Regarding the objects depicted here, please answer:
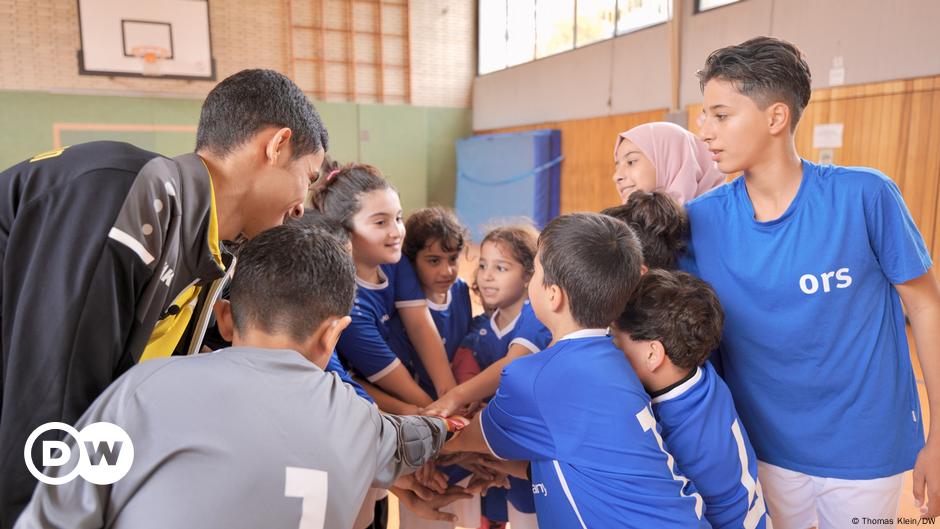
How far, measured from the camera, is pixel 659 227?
1.75m

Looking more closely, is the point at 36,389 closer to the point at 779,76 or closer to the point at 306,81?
the point at 779,76

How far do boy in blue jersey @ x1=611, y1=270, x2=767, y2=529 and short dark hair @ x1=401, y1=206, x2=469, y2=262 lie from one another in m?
0.85

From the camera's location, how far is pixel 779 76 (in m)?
1.60

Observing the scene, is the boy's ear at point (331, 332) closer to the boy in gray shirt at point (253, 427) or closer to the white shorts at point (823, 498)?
the boy in gray shirt at point (253, 427)

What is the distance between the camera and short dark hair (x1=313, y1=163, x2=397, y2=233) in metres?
2.12

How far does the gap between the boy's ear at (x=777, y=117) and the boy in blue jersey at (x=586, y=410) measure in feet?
1.59

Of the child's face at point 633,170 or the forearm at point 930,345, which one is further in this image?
the child's face at point 633,170

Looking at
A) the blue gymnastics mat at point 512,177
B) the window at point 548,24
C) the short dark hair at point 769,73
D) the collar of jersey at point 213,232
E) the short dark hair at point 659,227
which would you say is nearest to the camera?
the collar of jersey at point 213,232

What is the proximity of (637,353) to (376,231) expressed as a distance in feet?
3.11

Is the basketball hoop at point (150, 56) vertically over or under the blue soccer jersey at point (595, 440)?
over

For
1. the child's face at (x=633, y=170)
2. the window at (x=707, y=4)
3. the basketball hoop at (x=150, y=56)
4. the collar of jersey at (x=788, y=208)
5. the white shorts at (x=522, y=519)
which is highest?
the window at (x=707, y=4)

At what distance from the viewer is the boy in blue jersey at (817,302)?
1576 mm

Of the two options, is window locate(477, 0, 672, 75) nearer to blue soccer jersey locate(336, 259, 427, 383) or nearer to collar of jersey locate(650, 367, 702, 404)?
blue soccer jersey locate(336, 259, 427, 383)

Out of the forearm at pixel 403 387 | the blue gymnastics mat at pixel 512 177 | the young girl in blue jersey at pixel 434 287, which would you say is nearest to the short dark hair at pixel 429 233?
the young girl in blue jersey at pixel 434 287
